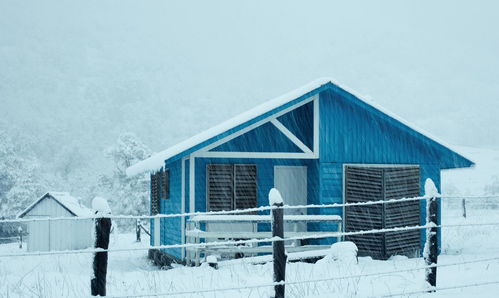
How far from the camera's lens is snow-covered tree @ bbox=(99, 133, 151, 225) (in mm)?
42969

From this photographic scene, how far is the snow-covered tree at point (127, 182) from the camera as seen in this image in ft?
141

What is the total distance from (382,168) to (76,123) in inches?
6494

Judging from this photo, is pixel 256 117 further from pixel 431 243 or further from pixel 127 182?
pixel 127 182

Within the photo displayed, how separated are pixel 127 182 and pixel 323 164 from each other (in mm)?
32024

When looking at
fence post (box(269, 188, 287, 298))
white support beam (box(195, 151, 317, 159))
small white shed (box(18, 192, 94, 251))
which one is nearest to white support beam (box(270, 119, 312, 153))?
white support beam (box(195, 151, 317, 159))

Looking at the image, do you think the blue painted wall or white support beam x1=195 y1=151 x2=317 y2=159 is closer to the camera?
white support beam x1=195 y1=151 x2=317 y2=159

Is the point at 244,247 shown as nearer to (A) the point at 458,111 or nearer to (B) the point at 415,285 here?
(B) the point at 415,285

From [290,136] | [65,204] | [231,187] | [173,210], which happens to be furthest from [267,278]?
[65,204]

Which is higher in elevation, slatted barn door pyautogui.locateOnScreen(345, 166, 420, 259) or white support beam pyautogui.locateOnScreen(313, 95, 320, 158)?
white support beam pyautogui.locateOnScreen(313, 95, 320, 158)

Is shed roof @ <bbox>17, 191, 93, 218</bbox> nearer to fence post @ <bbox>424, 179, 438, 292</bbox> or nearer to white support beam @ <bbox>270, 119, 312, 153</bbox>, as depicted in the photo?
white support beam @ <bbox>270, 119, 312, 153</bbox>

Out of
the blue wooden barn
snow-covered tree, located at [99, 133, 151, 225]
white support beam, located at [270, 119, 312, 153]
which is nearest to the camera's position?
white support beam, located at [270, 119, 312, 153]

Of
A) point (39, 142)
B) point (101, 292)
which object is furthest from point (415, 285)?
point (39, 142)

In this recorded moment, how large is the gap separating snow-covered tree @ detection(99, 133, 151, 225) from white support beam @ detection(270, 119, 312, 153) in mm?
28501

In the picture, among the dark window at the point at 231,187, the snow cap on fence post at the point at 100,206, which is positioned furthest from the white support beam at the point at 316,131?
the snow cap on fence post at the point at 100,206
